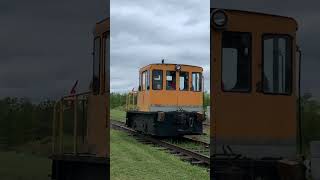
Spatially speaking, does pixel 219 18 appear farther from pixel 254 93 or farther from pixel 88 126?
pixel 88 126

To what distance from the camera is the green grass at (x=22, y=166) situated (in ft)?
8.26

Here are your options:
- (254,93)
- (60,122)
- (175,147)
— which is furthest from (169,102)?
(60,122)

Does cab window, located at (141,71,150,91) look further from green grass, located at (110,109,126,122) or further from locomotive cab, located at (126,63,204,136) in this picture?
green grass, located at (110,109,126,122)

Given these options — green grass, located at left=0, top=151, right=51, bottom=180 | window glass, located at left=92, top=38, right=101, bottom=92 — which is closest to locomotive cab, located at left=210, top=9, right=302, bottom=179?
window glass, located at left=92, top=38, right=101, bottom=92

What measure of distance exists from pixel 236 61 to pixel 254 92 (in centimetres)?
20

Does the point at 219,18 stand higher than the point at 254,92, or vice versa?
the point at 219,18

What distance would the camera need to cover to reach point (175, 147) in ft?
8.13

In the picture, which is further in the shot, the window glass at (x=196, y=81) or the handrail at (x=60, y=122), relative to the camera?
the handrail at (x=60, y=122)

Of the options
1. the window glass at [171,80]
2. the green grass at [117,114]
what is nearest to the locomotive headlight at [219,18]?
the window glass at [171,80]

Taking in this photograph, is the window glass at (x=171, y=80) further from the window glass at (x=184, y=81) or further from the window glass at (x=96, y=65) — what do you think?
the window glass at (x=96, y=65)

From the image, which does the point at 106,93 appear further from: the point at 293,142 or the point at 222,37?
the point at 293,142

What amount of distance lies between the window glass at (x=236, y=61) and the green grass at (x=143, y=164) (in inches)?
19.3

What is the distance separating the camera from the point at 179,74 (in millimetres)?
2471

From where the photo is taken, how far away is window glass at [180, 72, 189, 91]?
2.44 meters
